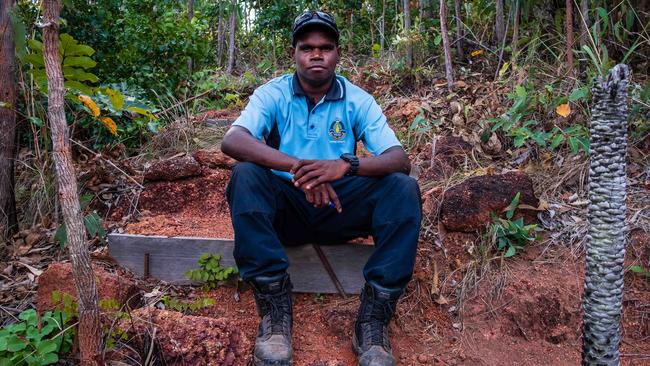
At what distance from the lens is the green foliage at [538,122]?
3.74m

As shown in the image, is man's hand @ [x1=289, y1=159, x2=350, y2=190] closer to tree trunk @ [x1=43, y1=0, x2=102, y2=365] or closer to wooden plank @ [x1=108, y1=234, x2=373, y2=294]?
wooden plank @ [x1=108, y1=234, x2=373, y2=294]

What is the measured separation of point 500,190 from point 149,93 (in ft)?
11.2

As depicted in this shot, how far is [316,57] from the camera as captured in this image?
281cm

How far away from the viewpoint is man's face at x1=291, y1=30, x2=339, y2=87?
2.80 metres

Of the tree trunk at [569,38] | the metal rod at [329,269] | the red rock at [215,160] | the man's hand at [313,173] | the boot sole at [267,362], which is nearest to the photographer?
the boot sole at [267,362]

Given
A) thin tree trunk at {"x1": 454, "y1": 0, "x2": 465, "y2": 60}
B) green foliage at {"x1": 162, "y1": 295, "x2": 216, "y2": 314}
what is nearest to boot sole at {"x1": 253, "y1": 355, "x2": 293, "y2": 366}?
green foliage at {"x1": 162, "y1": 295, "x2": 216, "y2": 314}

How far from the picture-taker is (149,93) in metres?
5.45

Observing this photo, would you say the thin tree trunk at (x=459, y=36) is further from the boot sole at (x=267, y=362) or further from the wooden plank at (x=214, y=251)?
the boot sole at (x=267, y=362)

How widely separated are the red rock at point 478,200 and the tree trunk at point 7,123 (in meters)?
2.41

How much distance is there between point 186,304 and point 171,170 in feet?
3.85

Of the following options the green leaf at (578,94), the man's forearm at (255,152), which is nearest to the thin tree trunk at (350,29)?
the green leaf at (578,94)

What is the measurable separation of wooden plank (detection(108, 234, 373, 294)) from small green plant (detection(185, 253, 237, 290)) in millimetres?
38

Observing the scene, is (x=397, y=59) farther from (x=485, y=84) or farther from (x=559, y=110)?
(x=559, y=110)

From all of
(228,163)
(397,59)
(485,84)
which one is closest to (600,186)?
(228,163)
